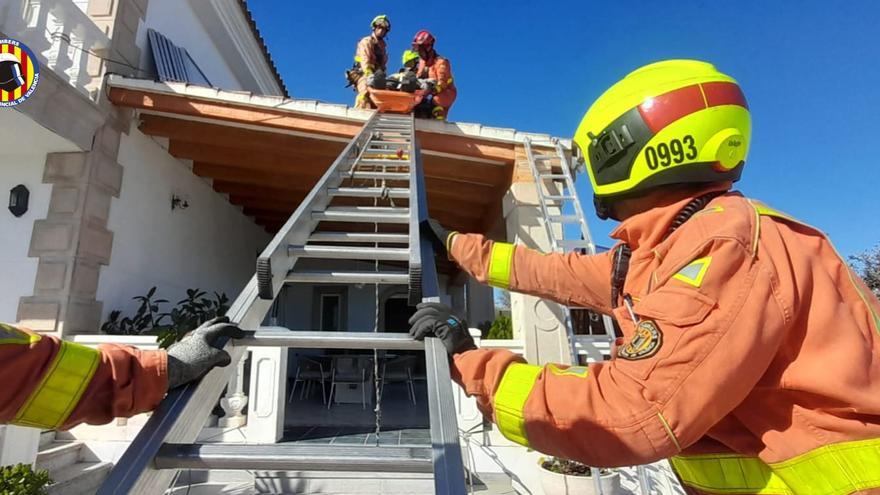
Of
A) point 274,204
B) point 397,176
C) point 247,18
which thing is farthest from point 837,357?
point 247,18

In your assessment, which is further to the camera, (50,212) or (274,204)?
(274,204)

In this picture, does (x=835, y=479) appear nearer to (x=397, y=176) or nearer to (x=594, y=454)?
(x=594, y=454)

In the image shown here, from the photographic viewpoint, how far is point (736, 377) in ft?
2.39

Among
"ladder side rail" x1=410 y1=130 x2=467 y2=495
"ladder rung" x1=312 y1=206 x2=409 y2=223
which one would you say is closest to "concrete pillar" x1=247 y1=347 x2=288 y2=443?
"ladder rung" x1=312 y1=206 x2=409 y2=223

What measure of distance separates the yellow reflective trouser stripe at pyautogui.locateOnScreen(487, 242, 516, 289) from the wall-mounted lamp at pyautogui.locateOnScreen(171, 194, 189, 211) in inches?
193

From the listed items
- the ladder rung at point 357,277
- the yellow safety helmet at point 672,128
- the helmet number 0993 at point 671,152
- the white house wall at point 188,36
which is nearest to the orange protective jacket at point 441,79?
the white house wall at point 188,36

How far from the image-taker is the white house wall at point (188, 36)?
4.92 metres

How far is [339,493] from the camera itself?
117 inches

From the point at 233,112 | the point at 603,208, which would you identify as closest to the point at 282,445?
the point at 603,208

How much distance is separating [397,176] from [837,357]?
2.40 m

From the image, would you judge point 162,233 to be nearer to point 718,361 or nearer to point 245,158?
point 245,158

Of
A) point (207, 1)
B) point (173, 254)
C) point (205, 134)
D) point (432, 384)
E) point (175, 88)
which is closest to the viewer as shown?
point (432, 384)

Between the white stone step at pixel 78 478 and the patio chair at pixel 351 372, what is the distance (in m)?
2.55

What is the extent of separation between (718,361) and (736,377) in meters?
0.05
